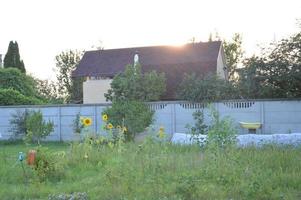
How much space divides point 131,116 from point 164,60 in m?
18.0

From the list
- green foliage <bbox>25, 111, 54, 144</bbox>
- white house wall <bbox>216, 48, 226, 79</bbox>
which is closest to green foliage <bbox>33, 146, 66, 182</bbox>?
green foliage <bbox>25, 111, 54, 144</bbox>

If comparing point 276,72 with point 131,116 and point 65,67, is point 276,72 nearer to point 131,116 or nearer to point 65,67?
point 131,116

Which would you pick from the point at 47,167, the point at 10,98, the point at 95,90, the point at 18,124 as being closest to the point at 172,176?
the point at 47,167

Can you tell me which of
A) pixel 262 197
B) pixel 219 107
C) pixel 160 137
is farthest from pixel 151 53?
pixel 262 197

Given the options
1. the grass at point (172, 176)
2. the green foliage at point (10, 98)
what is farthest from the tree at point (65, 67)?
the grass at point (172, 176)

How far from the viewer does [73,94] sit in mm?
53406

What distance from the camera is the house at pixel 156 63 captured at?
3640 centimetres

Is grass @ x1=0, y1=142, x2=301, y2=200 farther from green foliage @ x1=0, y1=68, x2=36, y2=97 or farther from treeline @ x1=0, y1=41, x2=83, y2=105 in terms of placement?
green foliage @ x1=0, y1=68, x2=36, y2=97

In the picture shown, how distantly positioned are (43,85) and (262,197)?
54431 mm

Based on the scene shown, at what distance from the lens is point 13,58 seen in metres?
46.5

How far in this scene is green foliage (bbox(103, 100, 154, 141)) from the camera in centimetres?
2056

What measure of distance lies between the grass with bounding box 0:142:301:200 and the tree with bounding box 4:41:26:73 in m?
38.0

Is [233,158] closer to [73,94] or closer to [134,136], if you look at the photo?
[134,136]

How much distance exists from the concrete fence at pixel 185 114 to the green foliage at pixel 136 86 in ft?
4.73
